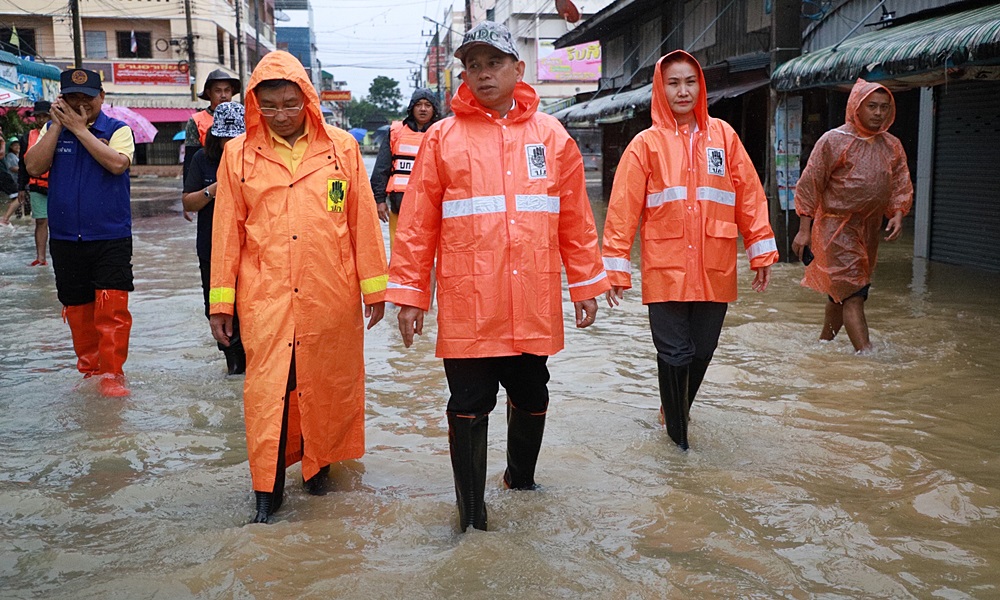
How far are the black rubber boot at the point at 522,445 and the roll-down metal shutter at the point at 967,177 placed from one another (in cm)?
858

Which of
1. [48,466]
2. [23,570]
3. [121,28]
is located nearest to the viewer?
[23,570]

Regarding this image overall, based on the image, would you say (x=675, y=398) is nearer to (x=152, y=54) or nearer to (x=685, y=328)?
(x=685, y=328)

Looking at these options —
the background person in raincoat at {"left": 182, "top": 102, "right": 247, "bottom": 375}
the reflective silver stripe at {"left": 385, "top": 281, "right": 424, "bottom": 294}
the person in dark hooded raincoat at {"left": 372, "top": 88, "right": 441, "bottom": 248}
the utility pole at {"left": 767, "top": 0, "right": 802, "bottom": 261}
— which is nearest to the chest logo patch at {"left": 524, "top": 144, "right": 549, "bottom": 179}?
the reflective silver stripe at {"left": 385, "top": 281, "right": 424, "bottom": 294}

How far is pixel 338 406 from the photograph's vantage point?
13.3ft

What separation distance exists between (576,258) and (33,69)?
73.9ft

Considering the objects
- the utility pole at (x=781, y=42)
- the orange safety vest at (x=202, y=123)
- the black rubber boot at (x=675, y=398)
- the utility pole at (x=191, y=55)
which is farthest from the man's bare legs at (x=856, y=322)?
the utility pole at (x=191, y=55)

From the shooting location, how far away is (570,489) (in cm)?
419

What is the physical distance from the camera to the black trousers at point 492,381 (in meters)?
3.64

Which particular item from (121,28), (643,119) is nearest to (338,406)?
(643,119)

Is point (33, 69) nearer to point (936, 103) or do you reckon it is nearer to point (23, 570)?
point (936, 103)

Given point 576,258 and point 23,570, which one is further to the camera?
point 576,258

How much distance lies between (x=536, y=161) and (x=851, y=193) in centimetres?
370

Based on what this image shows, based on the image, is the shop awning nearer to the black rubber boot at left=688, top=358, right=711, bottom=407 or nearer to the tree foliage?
the black rubber boot at left=688, top=358, right=711, bottom=407

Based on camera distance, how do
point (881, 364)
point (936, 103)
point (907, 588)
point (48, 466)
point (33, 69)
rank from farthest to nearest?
point (33, 69) < point (936, 103) < point (881, 364) < point (48, 466) < point (907, 588)
